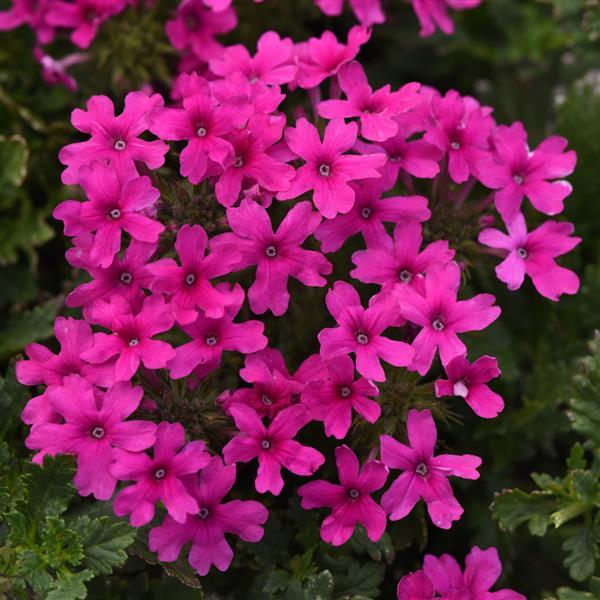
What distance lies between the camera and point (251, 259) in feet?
5.59

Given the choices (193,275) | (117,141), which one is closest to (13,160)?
(117,141)

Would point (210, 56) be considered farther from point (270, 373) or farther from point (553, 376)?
point (553, 376)

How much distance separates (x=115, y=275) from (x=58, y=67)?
0.99 meters

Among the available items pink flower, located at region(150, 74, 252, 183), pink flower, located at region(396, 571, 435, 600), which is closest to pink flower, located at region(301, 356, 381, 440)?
pink flower, located at region(396, 571, 435, 600)

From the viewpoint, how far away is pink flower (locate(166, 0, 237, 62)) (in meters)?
2.30

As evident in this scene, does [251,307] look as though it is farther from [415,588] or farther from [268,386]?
[415,588]

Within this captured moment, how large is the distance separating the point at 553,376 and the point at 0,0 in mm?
1883

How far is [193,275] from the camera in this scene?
→ 165 cm

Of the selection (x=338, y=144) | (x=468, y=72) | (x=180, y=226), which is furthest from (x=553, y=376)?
(x=468, y=72)

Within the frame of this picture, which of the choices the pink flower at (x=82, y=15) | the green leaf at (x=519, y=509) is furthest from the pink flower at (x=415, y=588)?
the pink flower at (x=82, y=15)

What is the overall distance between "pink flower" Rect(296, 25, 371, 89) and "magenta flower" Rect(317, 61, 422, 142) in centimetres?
4

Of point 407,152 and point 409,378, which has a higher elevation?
point 407,152

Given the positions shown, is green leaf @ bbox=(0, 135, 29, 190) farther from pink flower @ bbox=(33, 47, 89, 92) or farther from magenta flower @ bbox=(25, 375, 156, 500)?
magenta flower @ bbox=(25, 375, 156, 500)

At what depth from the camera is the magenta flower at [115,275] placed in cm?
169
